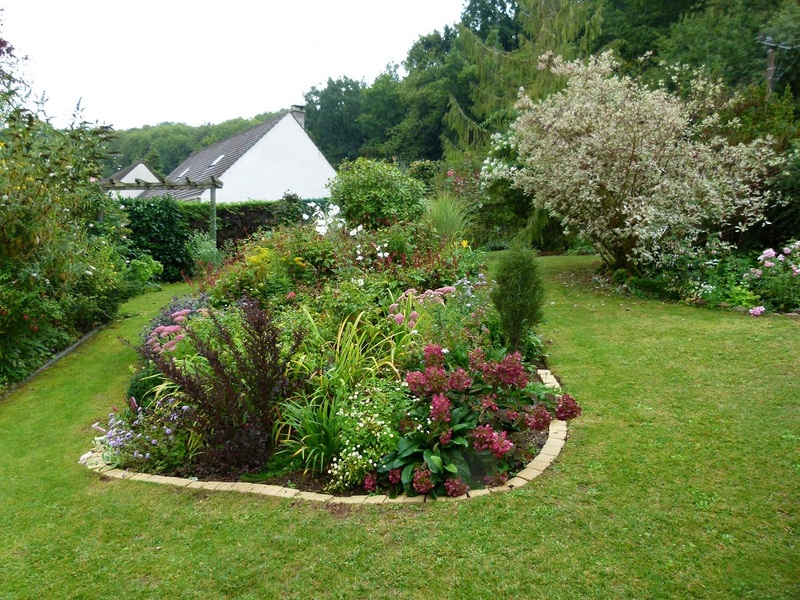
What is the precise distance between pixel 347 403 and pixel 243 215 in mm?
12959

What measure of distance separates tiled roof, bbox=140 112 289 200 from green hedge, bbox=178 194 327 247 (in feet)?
22.0

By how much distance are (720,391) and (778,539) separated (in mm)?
1976

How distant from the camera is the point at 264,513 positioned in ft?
10.2

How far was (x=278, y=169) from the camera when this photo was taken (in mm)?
25094

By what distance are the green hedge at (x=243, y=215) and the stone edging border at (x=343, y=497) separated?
439 inches

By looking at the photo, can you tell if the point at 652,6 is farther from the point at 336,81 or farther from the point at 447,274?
the point at 336,81

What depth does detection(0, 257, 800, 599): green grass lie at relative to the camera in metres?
2.46

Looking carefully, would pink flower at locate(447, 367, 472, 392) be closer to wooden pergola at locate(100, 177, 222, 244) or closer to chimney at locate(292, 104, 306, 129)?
wooden pergola at locate(100, 177, 222, 244)

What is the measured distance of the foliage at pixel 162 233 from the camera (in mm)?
12586

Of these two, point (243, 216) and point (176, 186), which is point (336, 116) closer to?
point (243, 216)

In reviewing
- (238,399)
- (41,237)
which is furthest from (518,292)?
(41,237)

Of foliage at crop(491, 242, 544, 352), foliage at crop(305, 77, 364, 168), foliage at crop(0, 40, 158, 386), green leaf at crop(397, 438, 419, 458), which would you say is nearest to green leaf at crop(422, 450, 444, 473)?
green leaf at crop(397, 438, 419, 458)

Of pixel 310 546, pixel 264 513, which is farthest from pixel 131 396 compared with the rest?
pixel 310 546

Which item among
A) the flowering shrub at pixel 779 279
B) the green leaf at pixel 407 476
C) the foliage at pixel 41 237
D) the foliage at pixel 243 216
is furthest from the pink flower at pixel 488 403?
the foliage at pixel 243 216
